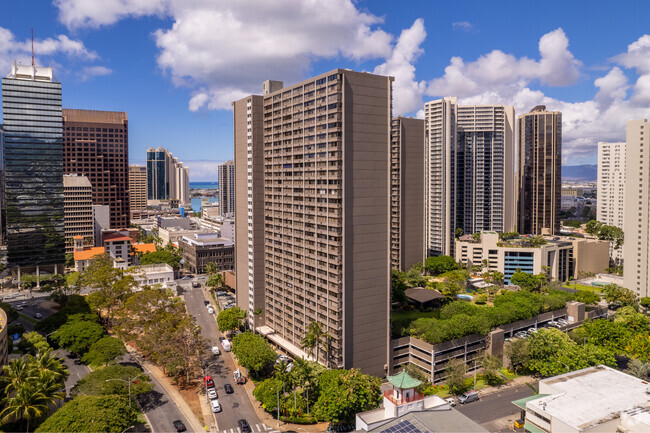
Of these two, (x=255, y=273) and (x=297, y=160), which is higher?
(x=297, y=160)

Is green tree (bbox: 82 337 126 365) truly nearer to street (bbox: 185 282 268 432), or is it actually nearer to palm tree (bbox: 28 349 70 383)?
palm tree (bbox: 28 349 70 383)

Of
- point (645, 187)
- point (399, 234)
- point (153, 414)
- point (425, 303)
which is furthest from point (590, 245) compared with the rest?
point (153, 414)

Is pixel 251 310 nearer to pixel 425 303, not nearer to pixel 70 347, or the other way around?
pixel 70 347

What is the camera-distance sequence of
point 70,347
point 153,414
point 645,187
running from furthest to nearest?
point 645,187
point 70,347
point 153,414

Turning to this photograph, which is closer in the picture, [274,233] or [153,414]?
[153,414]

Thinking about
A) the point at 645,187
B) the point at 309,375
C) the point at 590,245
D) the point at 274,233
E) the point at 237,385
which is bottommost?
the point at 237,385

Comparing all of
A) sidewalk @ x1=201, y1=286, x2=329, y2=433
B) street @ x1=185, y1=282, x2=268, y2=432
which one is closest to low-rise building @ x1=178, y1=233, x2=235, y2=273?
street @ x1=185, y1=282, x2=268, y2=432

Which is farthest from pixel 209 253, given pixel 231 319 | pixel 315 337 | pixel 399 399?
pixel 399 399
